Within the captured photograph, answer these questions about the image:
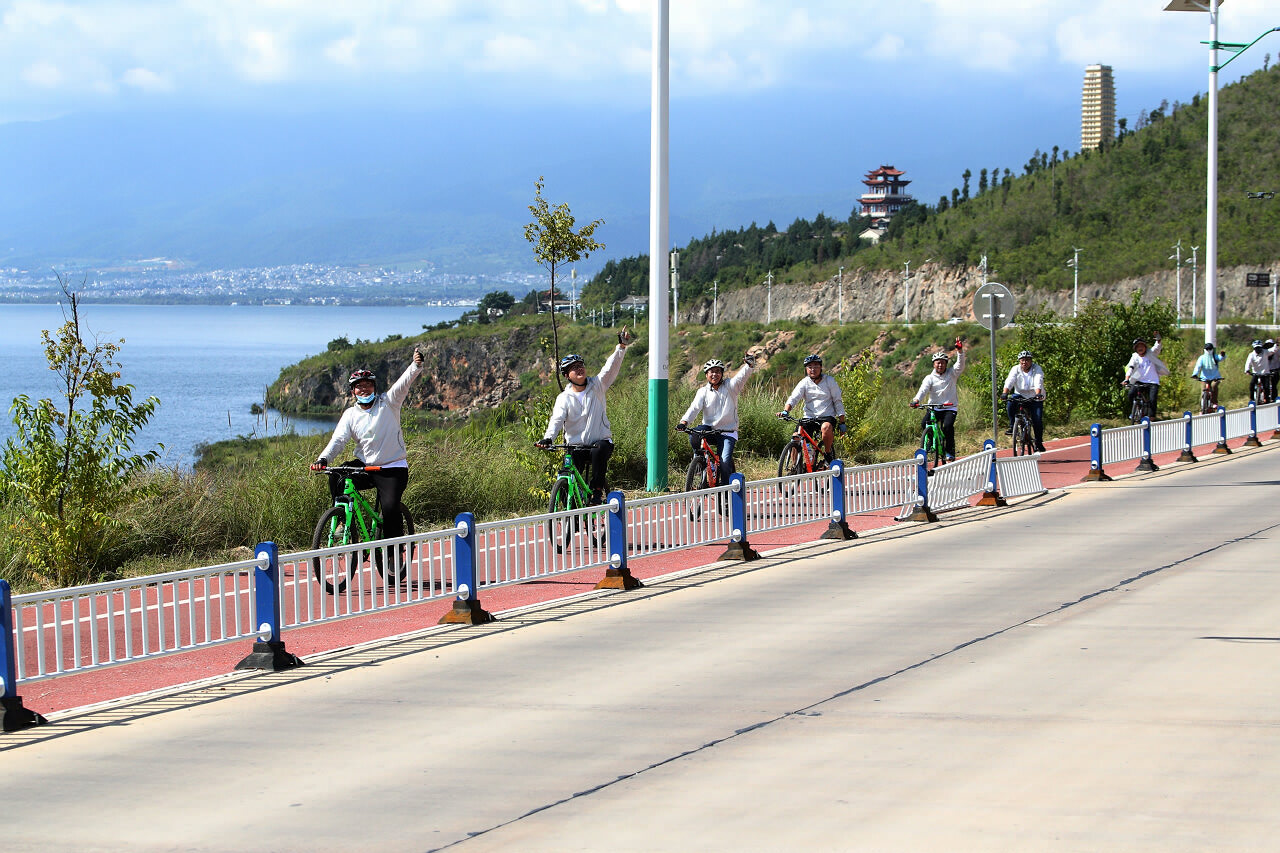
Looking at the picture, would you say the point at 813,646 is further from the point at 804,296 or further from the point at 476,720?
the point at 804,296

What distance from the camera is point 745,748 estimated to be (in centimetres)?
685

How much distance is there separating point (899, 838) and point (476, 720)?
280 centimetres

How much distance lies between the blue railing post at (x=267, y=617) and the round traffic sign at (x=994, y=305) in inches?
535

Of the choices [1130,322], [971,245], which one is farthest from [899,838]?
[971,245]

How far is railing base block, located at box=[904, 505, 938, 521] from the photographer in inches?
634

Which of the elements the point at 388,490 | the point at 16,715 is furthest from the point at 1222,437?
the point at 16,715

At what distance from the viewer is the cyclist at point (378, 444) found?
1147 centimetres

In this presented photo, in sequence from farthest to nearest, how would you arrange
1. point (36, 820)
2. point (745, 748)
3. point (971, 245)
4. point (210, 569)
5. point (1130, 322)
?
point (971, 245) < point (1130, 322) < point (210, 569) < point (745, 748) < point (36, 820)

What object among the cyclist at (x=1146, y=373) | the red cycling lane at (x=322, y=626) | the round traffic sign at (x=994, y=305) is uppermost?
the round traffic sign at (x=994, y=305)

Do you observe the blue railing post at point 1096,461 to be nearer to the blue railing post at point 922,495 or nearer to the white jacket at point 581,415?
the blue railing post at point 922,495

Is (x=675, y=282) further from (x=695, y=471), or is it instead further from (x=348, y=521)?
(x=348, y=521)

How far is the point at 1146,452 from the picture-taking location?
73.5ft

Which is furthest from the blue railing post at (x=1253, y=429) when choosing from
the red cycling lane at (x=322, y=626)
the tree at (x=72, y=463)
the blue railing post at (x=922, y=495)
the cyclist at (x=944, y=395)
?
the tree at (x=72, y=463)

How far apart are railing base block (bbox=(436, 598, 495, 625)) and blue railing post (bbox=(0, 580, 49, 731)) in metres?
3.35
